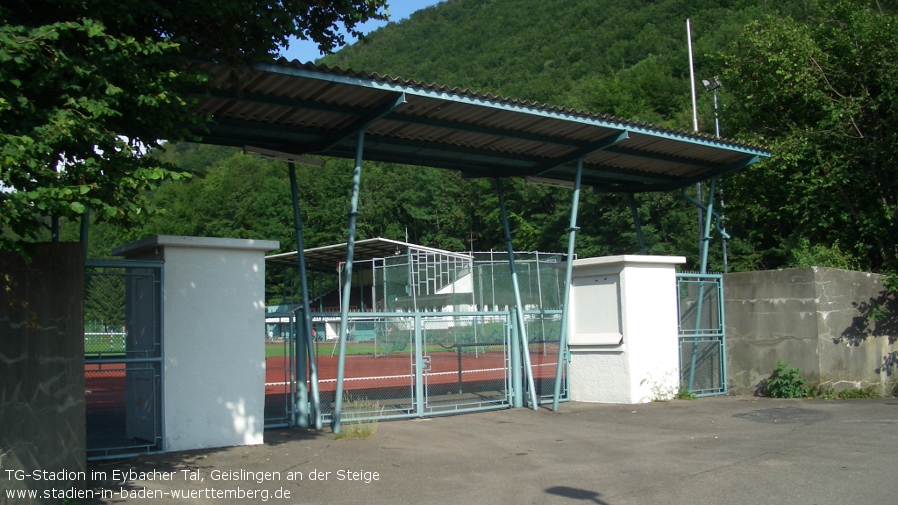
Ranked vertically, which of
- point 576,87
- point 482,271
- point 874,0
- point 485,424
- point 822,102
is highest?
point 576,87

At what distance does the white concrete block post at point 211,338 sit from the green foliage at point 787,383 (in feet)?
33.2

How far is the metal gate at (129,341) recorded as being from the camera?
368 inches

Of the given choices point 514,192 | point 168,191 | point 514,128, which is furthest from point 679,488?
point 168,191

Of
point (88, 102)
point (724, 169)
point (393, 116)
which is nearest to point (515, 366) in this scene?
point (393, 116)

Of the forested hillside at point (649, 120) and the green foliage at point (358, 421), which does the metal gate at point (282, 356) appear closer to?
the green foliage at point (358, 421)

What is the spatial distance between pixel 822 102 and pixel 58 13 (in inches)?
709

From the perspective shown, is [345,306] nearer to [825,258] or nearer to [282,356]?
[282,356]

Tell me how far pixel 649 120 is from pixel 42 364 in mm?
53767

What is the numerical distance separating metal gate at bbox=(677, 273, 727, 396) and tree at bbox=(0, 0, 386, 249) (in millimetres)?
11011

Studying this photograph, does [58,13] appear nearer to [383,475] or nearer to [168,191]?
[383,475]

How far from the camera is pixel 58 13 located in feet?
22.1

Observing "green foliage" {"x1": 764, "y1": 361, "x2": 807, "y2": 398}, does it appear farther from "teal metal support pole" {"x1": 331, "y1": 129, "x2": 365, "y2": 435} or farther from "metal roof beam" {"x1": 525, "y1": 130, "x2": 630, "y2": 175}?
"teal metal support pole" {"x1": 331, "y1": 129, "x2": 365, "y2": 435}

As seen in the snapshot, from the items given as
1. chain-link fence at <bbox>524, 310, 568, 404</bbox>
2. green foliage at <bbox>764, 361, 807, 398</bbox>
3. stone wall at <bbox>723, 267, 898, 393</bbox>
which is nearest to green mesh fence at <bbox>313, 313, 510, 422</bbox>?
chain-link fence at <bbox>524, 310, 568, 404</bbox>

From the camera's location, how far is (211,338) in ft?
32.4
